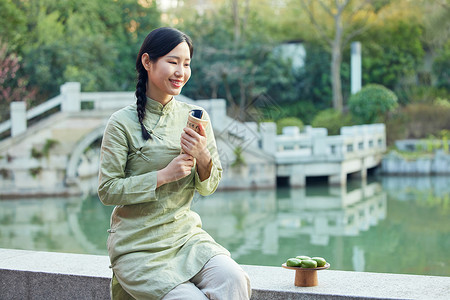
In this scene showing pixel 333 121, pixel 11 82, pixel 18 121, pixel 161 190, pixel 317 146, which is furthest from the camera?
pixel 333 121

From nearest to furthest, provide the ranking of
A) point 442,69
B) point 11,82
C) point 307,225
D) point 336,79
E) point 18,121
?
point 307,225
point 18,121
point 11,82
point 336,79
point 442,69

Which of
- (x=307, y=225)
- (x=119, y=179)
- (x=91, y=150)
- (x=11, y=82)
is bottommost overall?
(x=307, y=225)

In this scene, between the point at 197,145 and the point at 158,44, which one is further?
the point at 158,44

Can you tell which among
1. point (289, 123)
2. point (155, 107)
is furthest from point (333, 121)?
point (155, 107)

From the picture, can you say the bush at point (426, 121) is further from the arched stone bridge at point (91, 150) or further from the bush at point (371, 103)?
the arched stone bridge at point (91, 150)

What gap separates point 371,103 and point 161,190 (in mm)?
13720

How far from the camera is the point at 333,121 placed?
1642cm

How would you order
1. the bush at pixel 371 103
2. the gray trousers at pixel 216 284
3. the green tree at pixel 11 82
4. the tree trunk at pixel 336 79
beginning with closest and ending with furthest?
1. the gray trousers at pixel 216 284
2. the green tree at pixel 11 82
3. the bush at pixel 371 103
4. the tree trunk at pixel 336 79

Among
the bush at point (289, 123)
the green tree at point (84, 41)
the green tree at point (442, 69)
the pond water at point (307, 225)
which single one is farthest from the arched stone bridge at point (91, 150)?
the green tree at point (442, 69)

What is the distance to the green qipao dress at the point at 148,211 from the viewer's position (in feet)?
6.72

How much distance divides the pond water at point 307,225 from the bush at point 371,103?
3.10 metres

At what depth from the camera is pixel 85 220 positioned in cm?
941

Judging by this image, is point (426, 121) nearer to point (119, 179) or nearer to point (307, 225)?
point (307, 225)

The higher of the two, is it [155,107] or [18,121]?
[155,107]
